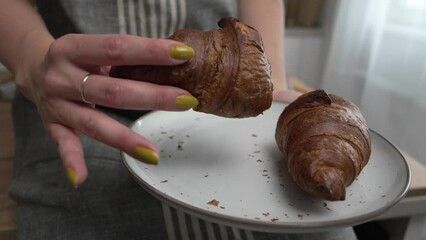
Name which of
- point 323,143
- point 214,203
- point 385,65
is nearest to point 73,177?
point 214,203

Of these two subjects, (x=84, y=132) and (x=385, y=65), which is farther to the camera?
(x=385, y=65)

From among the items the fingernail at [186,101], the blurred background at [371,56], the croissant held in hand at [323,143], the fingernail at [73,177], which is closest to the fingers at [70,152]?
the fingernail at [73,177]

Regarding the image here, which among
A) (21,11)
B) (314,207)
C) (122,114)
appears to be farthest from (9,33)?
(314,207)

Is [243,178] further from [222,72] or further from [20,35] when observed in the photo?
[20,35]

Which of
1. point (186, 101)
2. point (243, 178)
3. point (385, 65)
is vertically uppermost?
point (186, 101)

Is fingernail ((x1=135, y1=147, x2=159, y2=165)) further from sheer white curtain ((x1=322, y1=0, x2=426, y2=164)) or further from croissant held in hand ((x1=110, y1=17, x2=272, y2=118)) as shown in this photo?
sheer white curtain ((x1=322, y1=0, x2=426, y2=164))

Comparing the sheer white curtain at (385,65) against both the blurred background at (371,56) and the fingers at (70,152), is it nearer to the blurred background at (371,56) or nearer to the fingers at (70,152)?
the blurred background at (371,56)
